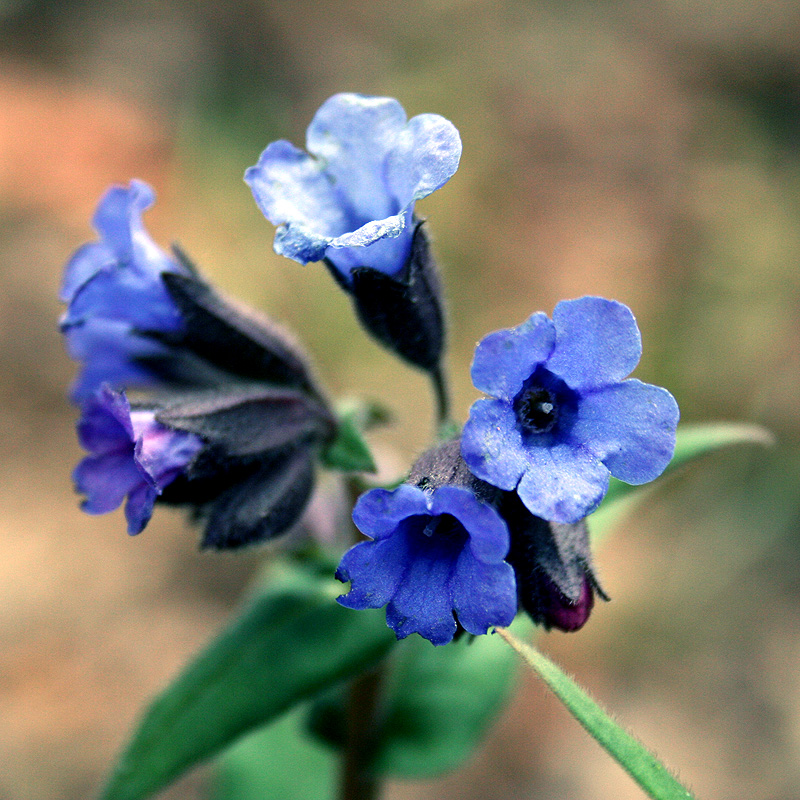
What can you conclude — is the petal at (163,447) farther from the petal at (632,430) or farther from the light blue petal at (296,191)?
the petal at (632,430)

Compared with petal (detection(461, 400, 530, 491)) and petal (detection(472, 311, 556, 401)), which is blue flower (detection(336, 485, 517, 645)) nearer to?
petal (detection(461, 400, 530, 491))

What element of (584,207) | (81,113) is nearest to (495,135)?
(584,207)

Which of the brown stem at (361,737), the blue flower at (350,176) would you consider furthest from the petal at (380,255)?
the brown stem at (361,737)

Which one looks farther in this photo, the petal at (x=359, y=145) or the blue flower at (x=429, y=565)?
the petal at (x=359, y=145)

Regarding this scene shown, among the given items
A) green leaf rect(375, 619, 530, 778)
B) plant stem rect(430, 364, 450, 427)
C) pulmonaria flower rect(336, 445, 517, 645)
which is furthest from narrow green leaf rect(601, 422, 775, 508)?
pulmonaria flower rect(336, 445, 517, 645)

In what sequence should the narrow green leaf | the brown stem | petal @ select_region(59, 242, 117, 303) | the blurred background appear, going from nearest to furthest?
petal @ select_region(59, 242, 117, 303)
the narrow green leaf
the brown stem
the blurred background

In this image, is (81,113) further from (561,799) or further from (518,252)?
(561,799)

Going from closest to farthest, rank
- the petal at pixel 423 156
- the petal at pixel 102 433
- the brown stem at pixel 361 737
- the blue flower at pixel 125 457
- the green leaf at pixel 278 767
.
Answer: the petal at pixel 423 156 → the blue flower at pixel 125 457 → the petal at pixel 102 433 → the brown stem at pixel 361 737 → the green leaf at pixel 278 767

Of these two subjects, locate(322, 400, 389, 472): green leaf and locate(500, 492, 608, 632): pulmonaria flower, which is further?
locate(322, 400, 389, 472): green leaf

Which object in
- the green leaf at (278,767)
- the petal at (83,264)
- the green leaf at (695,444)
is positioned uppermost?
the petal at (83,264)
